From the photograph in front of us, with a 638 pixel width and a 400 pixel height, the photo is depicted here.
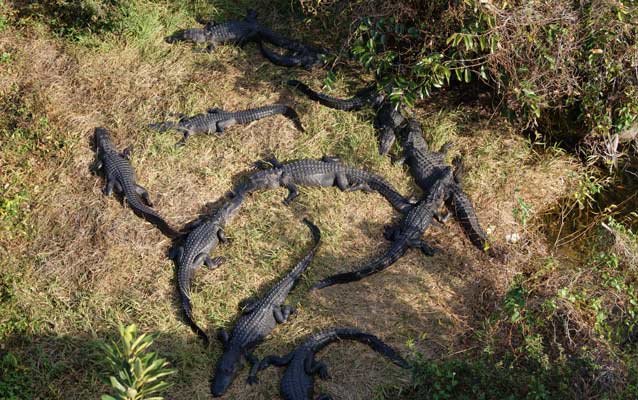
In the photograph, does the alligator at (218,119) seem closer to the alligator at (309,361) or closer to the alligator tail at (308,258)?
the alligator tail at (308,258)

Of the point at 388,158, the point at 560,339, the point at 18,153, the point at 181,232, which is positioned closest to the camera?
the point at 560,339

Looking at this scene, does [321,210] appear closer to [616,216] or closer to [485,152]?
[485,152]

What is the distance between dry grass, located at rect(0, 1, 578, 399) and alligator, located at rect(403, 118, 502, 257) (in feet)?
0.43

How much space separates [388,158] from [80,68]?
3.93 meters

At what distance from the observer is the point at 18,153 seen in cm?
725

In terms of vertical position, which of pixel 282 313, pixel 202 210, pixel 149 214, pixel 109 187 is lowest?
pixel 282 313

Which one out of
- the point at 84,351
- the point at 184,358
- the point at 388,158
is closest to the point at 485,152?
the point at 388,158

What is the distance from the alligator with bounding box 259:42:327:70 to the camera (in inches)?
338

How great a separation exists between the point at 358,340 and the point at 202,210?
→ 7.33ft

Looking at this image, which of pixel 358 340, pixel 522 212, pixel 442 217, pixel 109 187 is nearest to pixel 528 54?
pixel 522 212

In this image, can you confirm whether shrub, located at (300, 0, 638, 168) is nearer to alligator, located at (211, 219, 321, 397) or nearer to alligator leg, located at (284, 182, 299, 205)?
alligator leg, located at (284, 182, 299, 205)

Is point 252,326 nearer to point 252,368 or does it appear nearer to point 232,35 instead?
point 252,368

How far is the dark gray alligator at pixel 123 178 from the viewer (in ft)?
22.1

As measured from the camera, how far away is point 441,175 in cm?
736
